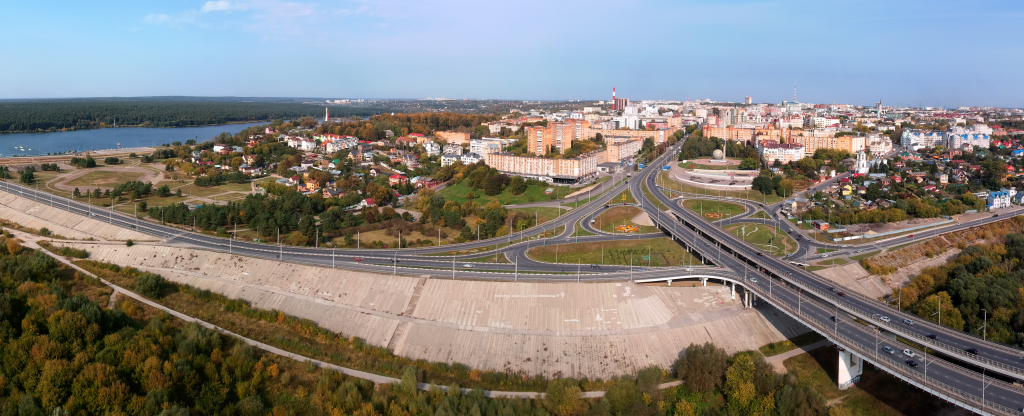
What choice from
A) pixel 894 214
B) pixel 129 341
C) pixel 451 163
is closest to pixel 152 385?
pixel 129 341

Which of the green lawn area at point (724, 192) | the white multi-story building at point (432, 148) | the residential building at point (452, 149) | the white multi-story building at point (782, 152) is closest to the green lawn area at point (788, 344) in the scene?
the green lawn area at point (724, 192)

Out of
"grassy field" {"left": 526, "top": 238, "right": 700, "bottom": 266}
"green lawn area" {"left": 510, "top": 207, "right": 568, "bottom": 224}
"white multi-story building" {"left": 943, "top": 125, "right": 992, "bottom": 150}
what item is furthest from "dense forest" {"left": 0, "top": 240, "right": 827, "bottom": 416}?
"white multi-story building" {"left": 943, "top": 125, "right": 992, "bottom": 150}

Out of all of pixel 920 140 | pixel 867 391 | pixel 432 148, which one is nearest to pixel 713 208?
pixel 867 391

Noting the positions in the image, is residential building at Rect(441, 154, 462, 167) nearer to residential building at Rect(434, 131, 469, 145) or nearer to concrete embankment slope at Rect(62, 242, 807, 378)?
residential building at Rect(434, 131, 469, 145)

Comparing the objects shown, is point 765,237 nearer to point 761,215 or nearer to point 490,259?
point 761,215

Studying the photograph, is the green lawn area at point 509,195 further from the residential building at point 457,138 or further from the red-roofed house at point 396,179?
the residential building at point 457,138
